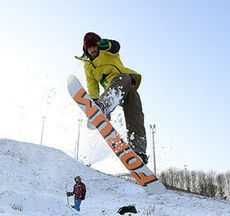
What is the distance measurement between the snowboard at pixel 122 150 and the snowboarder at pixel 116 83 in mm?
129

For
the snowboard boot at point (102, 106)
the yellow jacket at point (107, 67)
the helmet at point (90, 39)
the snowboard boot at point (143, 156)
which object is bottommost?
the snowboard boot at point (143, 156)

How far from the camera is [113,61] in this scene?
3504mm

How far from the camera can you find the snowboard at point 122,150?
321cm

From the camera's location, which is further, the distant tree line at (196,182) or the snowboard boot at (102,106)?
the distant tree line at (196,182)

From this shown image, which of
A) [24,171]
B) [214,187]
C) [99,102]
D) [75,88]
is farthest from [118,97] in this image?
[214,187]

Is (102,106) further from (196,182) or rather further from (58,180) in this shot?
(196,182)

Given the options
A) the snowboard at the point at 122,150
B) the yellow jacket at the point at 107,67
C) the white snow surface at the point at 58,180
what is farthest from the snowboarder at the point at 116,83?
the white snow surface at the point at 58,180

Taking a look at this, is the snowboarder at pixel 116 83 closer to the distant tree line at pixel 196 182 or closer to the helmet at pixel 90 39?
the helmet at pixel 90 39

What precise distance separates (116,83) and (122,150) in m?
0.98

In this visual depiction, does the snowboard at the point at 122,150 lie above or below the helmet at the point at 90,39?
below

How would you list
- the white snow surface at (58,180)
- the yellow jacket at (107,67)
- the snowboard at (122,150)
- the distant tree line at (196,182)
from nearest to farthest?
the snowboard at (122,150) < the yellow jacket at (107,67) < the white snow surface at (58,180) < the distant tree line at (196,182)

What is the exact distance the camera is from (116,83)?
3264mm

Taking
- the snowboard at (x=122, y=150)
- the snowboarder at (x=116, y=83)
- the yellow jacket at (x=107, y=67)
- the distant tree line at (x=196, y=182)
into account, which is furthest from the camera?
the distant tree line at (x=196, y=182)

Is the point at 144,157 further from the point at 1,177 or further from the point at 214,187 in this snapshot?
the point at 214,187
